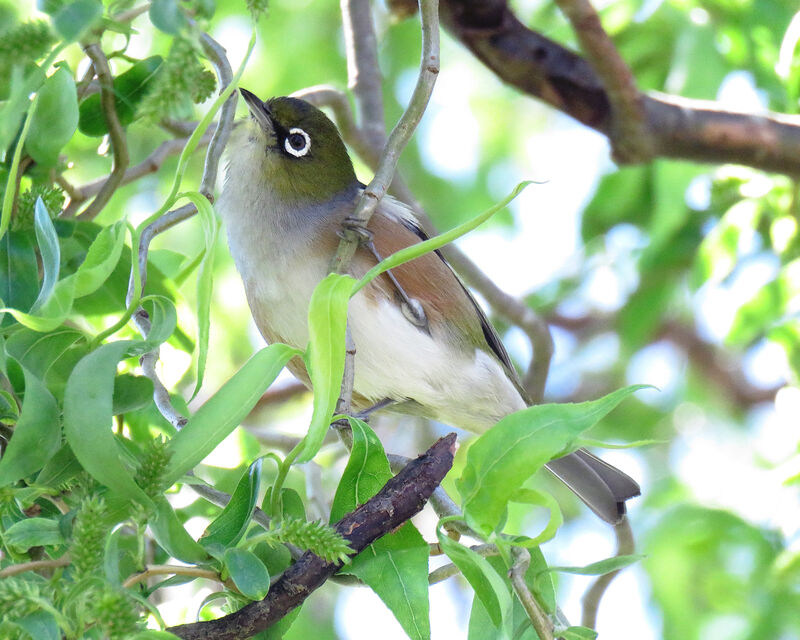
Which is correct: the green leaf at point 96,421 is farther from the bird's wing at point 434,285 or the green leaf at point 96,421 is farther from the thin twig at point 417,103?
the bird's wing at point 434,285

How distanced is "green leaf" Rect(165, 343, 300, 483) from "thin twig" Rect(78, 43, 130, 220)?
47.6 inches

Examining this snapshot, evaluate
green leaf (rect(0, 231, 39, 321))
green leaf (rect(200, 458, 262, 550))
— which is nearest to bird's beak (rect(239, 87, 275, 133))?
green leaf (rect(0, 231, 39, 321))

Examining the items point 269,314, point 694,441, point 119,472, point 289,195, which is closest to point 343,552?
point 119,472

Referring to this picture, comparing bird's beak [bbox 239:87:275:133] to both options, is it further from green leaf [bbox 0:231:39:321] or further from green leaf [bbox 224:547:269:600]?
green leaf [bbox 224:547:269:600]

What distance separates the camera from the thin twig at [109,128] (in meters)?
2.83

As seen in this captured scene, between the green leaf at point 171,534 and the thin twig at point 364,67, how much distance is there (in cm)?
324

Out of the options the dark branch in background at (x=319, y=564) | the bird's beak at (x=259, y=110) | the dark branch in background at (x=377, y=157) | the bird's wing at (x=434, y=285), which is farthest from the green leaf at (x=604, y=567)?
the dark branch in background at (x=377, y=157)

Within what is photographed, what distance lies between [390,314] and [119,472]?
2.32 meters

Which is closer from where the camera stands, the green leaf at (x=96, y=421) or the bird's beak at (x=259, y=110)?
the green leaf at (x=96, y=421)

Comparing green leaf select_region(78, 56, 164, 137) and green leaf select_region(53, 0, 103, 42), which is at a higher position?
green leaf select_region(53, 0, 103, 42)

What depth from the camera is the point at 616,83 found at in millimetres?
4871

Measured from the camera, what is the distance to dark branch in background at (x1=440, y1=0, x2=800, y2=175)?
16.3 feet

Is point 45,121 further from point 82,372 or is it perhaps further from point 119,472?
point 119,472

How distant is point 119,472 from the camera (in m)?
1.94
